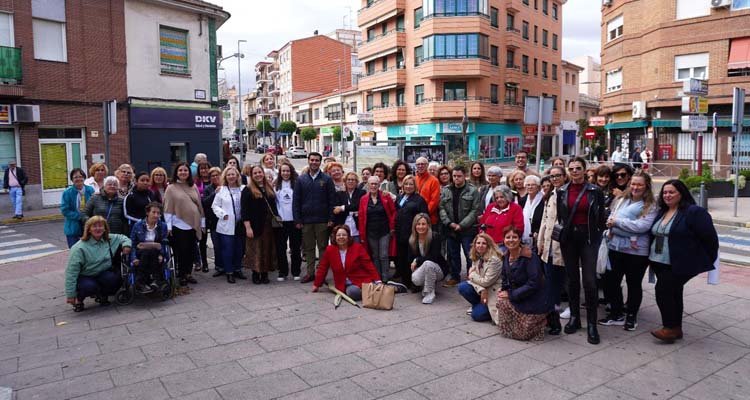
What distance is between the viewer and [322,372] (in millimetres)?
4871

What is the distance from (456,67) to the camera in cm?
4303

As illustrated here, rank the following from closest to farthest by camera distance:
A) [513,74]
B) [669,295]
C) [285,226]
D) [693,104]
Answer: [669,295] → [285,226] → [693,104] → [513,74]

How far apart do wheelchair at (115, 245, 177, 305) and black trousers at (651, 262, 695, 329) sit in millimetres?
5971

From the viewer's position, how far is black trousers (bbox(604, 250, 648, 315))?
5.93m

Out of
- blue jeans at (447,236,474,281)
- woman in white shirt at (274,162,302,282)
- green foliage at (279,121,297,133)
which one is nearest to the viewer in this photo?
blue jeans at (447,236,474,281)

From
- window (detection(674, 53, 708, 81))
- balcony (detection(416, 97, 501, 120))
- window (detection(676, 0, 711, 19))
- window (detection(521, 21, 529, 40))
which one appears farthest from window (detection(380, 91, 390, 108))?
window (detection(676, 0, 711, 19))

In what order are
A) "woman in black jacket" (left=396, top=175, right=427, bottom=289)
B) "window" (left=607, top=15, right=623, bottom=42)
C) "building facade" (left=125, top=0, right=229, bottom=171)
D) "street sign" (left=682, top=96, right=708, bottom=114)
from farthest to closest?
1. "window" (left=607, top=15, right=623, bottom=42)
2. "street sign" (left=682, top=96, right=708, bottom=114)
3. "building facade" (left=125, top=0, right=229, bottom=171)
4. "woman in black jacket" (left=396, top=175, right=427, bottom=289)

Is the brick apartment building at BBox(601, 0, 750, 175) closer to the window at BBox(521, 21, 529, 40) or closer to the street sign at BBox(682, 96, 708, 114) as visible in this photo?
the street sign at BBox(682, 96, 708, 114)

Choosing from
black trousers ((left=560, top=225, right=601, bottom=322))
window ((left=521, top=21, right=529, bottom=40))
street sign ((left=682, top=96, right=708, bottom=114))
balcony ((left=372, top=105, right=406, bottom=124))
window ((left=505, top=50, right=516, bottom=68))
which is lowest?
black trousers ((left=560, top=225, right=601, bottom=322))

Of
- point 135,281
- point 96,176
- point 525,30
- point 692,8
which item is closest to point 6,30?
point 96,176

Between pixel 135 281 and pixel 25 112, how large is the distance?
1376 centimetres

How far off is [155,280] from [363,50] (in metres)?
47.4

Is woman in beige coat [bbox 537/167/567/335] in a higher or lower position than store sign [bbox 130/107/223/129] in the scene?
lower

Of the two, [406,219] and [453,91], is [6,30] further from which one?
[453,91]
